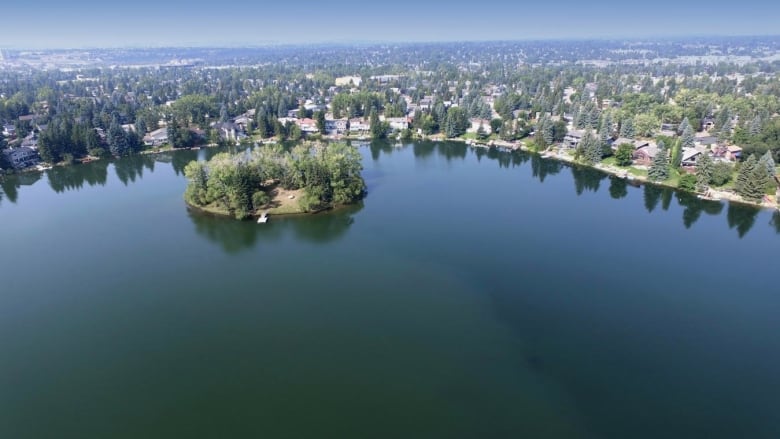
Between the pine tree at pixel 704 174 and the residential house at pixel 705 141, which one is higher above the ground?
the residential house at pixel 705 141

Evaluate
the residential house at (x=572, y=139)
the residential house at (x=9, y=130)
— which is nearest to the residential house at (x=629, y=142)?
the residential house at (x=572, y=139)

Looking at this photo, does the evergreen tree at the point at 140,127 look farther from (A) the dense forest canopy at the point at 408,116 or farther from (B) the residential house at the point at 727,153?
(B) the residential house at the point at 727,153

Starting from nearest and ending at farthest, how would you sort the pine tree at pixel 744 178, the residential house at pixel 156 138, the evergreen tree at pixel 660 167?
the pine tree at pixel 744 178
the evergreen tree at pixel 660 167
the residential house at pixel 156 138

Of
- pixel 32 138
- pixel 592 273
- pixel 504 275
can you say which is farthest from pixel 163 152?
pixel 592 273

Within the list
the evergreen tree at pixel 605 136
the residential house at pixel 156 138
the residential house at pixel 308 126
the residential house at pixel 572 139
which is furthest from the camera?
the residential house at pixel 308 126

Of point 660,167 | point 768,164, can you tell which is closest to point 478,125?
point 660,167

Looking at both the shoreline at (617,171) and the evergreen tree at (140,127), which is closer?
the shoreline at (617,171)

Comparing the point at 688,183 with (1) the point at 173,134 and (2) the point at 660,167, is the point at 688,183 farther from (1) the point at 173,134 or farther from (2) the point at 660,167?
(1) the point at 173,134

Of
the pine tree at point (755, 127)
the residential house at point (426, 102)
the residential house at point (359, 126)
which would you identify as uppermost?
the residential house at point (426, 102)

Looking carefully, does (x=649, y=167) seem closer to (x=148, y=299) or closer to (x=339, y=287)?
(x=339, y=287)
